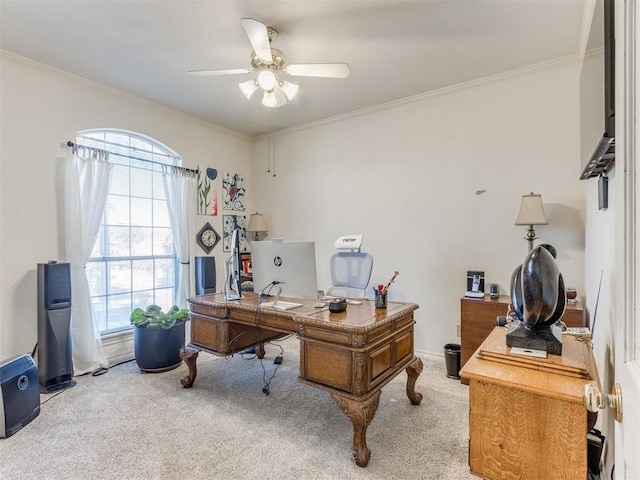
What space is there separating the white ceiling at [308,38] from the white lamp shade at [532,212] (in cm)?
112

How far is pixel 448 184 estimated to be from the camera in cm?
343

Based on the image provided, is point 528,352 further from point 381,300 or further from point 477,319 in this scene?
point 477,319

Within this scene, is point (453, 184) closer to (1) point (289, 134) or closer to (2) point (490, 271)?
(2) point (490, 271)

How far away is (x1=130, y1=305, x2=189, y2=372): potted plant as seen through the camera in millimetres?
3100

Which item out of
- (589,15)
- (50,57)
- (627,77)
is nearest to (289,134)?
(50,57)

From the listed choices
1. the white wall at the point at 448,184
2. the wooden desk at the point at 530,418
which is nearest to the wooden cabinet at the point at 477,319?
the white wall at the point at 448,184

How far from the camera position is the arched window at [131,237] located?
11.3ft

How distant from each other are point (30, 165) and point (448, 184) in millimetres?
3857

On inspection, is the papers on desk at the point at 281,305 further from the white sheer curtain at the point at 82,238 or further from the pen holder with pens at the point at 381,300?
the white sheer curtain at the point at 82,238

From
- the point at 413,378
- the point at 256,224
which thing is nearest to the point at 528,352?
the point at 413,378

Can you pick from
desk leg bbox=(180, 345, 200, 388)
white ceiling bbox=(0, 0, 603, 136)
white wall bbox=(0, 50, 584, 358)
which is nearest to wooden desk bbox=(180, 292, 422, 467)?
desk leg bbox=(180, 345, 200, 388)

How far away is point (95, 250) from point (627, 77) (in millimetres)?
3987

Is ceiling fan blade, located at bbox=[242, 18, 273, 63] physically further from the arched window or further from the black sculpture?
the arched window

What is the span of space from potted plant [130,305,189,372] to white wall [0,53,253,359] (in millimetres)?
816
